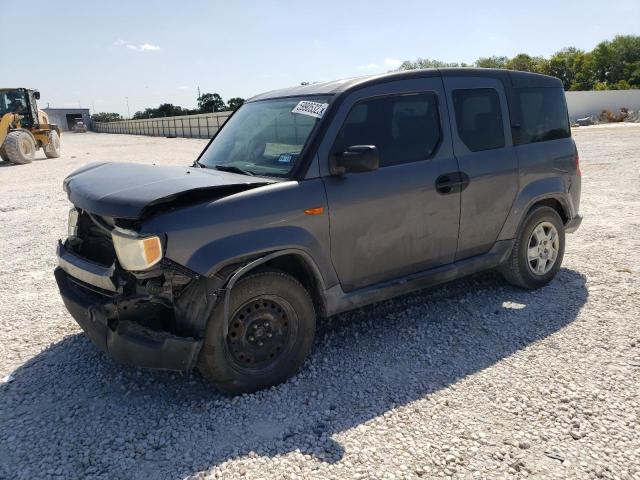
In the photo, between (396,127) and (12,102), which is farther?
(12,102)

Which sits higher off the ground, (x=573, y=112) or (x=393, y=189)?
(x=573, y=112)

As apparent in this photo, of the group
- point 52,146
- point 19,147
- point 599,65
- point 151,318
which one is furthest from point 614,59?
point 151,318

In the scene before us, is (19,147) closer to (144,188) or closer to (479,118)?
(144,188)

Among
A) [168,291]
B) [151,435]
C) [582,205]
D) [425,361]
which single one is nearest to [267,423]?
[151,435]

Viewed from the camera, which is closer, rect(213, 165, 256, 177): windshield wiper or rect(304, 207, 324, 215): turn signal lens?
rect(304, 207, 324, 215): turn signal lens

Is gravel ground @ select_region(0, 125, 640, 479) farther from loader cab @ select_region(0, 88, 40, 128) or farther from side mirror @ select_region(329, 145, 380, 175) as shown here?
loader cab @ select_region(0, 88, 40, 128)

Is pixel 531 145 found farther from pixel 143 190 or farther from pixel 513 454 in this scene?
pixel 143 190

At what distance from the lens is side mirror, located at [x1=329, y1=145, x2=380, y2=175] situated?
3.33 meters

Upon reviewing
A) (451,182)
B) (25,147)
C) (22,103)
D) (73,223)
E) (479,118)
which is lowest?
(73,223)

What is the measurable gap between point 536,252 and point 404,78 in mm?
2220

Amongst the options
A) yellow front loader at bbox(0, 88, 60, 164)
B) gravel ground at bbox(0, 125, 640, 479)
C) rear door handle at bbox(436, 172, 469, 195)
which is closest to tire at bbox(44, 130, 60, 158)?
yellow front loader at bbox(0, 88, 60, 164)

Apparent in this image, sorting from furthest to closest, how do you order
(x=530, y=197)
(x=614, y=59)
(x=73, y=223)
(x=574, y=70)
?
(x=574, y=70)
(x=614, y=59)
(x=530, y=197)
(x=73, y=223)

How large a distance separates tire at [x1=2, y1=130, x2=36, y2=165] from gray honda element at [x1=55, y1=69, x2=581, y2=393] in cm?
1929

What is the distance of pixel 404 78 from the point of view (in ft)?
13.2
